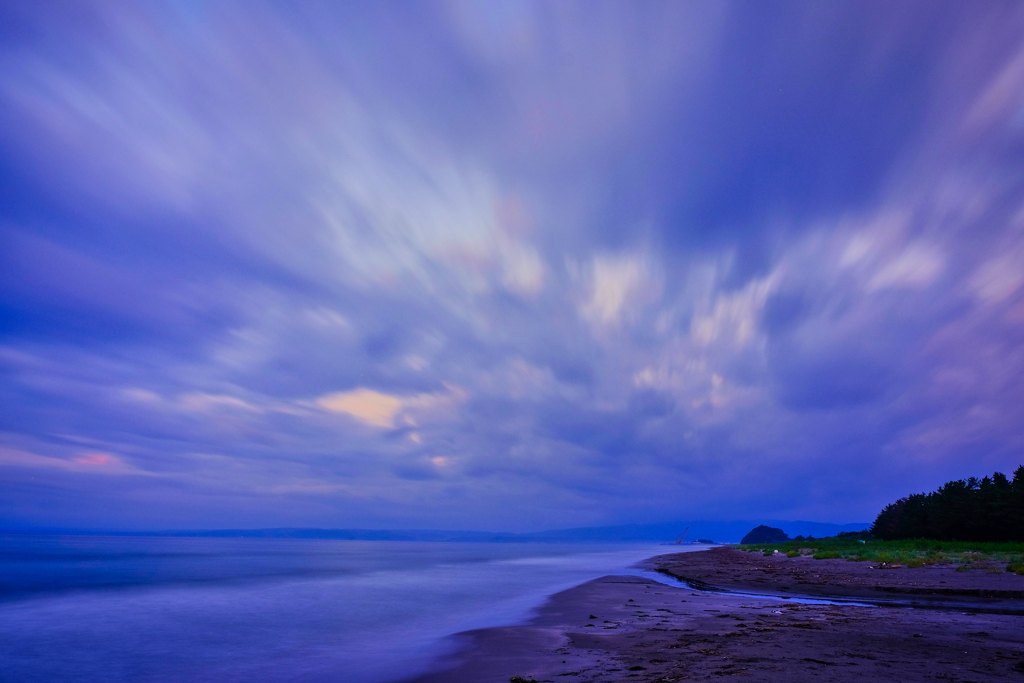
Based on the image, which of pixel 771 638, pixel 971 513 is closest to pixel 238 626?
pixel 771 638

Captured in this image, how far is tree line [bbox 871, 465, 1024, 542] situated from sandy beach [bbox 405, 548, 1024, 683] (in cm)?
3078

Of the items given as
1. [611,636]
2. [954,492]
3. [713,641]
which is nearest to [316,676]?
[611,636]

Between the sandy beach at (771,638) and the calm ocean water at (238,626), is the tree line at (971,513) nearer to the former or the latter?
the sandy beach at (771,638)

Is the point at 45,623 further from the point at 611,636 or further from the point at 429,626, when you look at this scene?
the point at 611,636

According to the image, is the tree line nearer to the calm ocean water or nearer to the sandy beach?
the sandy beach

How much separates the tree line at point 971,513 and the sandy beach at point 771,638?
30.8 metres

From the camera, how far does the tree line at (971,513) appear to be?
43.1 meters

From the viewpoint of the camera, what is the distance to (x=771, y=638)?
10805 mm

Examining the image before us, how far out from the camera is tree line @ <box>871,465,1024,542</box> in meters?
43.1

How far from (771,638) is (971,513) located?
55.2 m

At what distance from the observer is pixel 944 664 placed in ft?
27.0

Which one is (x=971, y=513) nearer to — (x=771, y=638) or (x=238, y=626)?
(x=771, y=638)

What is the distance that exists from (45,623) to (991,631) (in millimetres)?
31218

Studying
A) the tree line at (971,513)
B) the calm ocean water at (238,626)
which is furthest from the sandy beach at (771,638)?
the tree line at (971,513)
